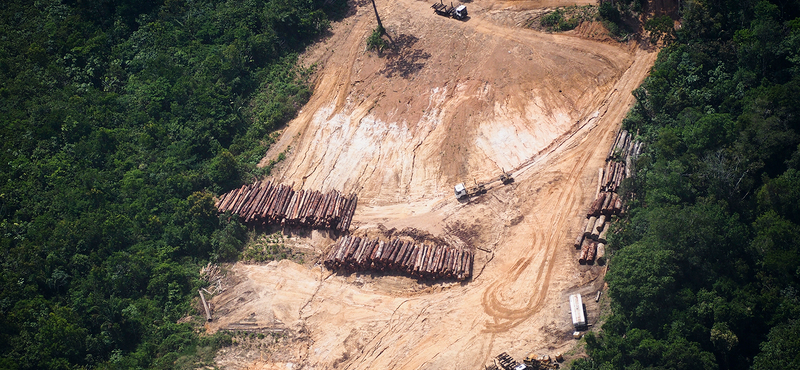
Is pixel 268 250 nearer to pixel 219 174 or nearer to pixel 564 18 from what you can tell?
pixel 219 174

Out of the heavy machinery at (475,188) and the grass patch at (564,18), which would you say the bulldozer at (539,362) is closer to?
the heavy machinery at (475,188)

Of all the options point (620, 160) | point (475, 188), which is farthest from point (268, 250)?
point (620, 160)

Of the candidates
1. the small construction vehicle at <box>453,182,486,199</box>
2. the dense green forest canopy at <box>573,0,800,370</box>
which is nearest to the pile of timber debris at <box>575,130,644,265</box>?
the dense green forest canopy at <box>573,0,800,370</box>

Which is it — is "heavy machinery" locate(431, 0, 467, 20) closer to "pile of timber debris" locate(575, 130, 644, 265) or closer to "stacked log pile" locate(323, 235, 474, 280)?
"pile of timber debris" locate(575, 130, 644, 265)

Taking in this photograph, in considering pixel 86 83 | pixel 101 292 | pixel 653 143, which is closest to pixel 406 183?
pixel 653 143

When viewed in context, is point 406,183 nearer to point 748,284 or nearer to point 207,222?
point 207,222

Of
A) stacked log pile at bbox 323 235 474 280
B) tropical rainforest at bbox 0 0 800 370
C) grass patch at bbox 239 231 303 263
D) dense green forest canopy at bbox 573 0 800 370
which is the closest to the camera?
dense green forest canopy at bbox 573 0 800 370

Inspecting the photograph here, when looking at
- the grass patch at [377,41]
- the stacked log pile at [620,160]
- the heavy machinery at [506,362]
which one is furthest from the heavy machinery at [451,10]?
the heavy machinery at [506,362]
